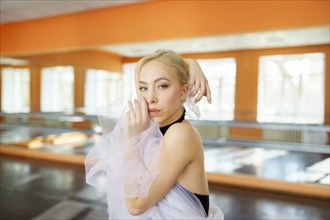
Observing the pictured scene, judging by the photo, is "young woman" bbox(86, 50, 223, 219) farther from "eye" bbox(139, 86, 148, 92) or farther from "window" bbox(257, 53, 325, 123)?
"window" bbox(257, 53, 325, 123)

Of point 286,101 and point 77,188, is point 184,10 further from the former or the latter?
point 77,188

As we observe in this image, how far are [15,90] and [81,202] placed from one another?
4.79 m

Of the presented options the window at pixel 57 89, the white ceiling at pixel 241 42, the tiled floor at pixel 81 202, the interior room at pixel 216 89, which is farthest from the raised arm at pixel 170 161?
the window at pixel 57 89

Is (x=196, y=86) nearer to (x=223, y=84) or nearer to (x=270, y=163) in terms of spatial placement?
(x=223, y=84)

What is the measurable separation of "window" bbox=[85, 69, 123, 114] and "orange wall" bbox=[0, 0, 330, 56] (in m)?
0.70

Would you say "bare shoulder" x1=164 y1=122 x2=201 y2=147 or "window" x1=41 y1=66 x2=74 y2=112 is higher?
"window" x1=41 y1=66 x2=74 y2=112

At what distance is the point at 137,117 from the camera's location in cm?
83

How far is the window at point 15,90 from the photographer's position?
7180mm

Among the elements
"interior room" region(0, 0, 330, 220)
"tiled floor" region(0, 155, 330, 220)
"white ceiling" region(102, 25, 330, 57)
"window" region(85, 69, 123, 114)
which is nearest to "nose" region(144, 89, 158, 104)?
"interior room" region(0, 0, 330, 220)

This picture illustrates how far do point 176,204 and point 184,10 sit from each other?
4.31 m

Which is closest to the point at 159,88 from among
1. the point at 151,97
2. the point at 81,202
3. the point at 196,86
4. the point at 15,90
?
the point at 151,97

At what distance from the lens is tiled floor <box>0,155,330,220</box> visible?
11.0 ft

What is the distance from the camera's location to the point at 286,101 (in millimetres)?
4832

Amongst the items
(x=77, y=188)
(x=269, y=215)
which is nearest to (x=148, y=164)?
(x=269, y=215)
